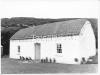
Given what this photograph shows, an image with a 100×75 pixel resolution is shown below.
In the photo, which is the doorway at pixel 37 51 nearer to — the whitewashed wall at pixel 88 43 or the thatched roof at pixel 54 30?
the thatched roof at pixel 54 30

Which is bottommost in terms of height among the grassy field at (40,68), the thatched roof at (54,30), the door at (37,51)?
the grassy field at (40,68)

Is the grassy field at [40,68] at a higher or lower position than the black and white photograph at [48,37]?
lower

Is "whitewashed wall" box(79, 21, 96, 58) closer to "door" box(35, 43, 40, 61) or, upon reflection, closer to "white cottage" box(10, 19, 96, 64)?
"white cottage" box(10, 19, 96, 64)

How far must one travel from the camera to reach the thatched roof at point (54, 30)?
4.75ft

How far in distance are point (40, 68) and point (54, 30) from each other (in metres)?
0.25

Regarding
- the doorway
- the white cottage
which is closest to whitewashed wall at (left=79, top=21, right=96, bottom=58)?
the white cottage

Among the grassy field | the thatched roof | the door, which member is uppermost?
the thatched roof

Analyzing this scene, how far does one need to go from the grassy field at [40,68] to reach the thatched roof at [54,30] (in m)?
0.16

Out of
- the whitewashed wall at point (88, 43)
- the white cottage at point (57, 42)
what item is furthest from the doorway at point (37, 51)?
the whitewashed wall at point (88, 43)

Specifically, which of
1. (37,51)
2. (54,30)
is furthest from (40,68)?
(54,30)

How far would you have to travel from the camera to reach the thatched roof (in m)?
1.45

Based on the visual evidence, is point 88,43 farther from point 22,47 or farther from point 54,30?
point 22,47

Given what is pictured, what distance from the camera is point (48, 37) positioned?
147 cm
